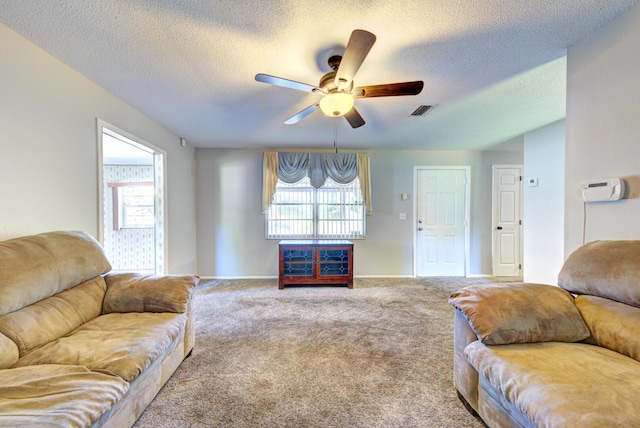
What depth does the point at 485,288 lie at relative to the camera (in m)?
1.53

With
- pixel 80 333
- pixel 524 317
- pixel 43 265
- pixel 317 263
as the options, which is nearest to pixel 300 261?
pixel 317 263

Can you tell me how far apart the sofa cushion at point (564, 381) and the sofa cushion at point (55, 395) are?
1616mm

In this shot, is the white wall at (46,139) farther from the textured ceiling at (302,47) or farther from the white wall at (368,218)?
the white wall at (368,218)

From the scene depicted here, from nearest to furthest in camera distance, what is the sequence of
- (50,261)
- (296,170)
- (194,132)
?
1. (50,261)
2. (194,132)
3. (296,170)

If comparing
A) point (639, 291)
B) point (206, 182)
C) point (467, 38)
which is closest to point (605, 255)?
Result: point (639, 291)

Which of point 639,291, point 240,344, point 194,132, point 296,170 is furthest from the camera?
point 296,170

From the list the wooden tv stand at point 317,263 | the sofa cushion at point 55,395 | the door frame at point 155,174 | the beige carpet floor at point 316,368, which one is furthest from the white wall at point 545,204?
the door frame at point 155,174

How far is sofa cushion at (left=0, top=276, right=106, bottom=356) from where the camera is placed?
49.7 inches

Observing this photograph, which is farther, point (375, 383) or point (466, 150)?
point (466, 150)

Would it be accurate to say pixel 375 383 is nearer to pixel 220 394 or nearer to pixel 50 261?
pixel 220 394

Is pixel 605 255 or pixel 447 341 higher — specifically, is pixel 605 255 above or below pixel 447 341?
above

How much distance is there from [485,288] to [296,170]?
11.0 ft

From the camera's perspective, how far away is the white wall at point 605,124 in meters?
1.45

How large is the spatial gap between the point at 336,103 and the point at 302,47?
0.42m
